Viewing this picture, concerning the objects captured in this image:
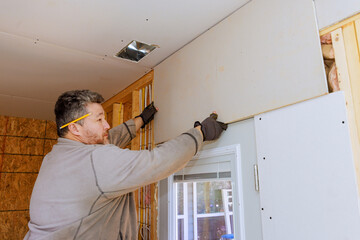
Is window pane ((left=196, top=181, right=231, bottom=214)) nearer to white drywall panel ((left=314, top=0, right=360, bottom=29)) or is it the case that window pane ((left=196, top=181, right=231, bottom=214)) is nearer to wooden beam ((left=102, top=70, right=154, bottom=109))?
wooden beam ((left=102, top=70, right=154, bottom=109))

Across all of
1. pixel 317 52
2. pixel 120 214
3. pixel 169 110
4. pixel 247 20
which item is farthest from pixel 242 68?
pixel 120 214

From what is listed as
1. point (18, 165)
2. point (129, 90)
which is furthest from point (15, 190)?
point (129, 90)

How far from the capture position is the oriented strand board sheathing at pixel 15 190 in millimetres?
3855

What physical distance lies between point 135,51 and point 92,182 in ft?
3.88

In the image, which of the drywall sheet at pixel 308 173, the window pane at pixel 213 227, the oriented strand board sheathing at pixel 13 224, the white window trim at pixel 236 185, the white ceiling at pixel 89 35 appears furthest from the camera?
the oriented strand board sheathing at pixel 13 224

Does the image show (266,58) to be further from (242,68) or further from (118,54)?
(118,54)

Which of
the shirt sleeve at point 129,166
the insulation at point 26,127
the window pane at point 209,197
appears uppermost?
the insulation at point 26,127

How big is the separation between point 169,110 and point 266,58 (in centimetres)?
93

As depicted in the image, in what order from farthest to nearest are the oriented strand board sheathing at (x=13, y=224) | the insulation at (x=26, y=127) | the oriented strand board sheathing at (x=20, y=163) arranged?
the insulation at (x=26, y=127) < the oriented strand board sheathing at (x=20, y=163) < the oriented strand board sheathing at (x=13, y=224)

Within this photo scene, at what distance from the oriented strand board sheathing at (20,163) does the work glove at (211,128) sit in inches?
134

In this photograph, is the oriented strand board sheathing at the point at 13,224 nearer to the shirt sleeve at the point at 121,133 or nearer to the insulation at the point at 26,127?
the insulation at the point at 26,127

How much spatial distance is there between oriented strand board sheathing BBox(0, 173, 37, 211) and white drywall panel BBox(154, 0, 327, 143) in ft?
9.40

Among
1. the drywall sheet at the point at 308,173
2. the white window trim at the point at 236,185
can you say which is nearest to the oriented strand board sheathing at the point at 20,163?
the white window trim at the point at 236,185

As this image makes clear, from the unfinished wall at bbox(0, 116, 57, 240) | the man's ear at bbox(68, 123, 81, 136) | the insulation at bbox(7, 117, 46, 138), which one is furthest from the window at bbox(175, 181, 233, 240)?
the insulation at bbox(7, 117, 46, 138)
